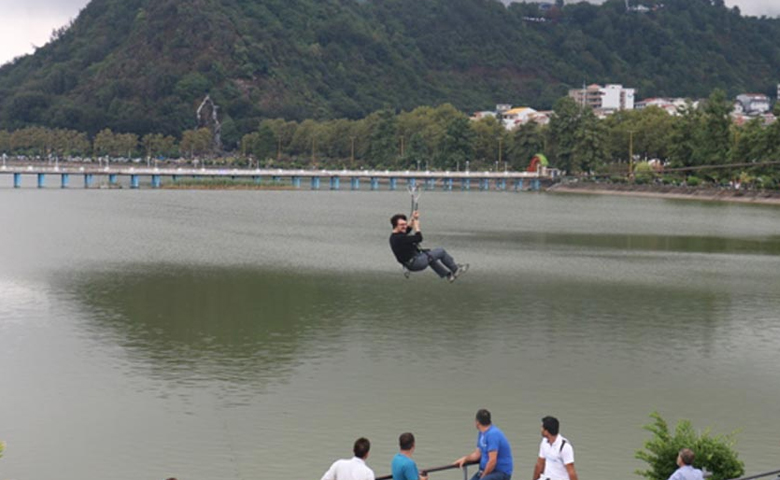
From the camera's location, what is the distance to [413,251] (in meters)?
18.5

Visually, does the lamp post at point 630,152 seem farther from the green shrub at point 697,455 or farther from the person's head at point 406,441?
the person's head at point 406,441

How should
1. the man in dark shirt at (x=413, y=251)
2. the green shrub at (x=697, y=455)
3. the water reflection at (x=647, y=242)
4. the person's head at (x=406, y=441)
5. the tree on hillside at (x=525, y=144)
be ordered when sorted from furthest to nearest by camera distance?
the tree on hillside at (x=525, y=144)
the water reflection at (x=647, y=242)
the man in dark shirt at (x=413, y=251)
the green shrub at (x=697, y=455)
the person's head at (x=406, y=441)

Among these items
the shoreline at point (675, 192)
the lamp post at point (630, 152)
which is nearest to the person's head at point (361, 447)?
the shoreline at point (675, 192)

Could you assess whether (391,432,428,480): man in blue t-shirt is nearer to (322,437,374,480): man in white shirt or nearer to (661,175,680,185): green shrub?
(322,437,374,480): man in white shirt

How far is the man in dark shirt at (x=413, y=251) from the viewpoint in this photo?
1809 cm

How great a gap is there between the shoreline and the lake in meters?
52.4

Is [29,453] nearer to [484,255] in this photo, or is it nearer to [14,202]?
[484,255]

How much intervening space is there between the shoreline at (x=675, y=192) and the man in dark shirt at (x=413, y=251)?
98076mm

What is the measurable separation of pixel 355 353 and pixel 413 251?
1152 centimetres

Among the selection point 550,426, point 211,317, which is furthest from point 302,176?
point 550,426

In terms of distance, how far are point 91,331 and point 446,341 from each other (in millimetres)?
10258

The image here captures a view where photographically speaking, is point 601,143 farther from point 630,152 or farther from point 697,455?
point 697,455

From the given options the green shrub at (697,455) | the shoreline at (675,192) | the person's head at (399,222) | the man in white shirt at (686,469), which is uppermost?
the person's head at (399,222)

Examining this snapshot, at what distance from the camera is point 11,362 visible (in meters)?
28.1
